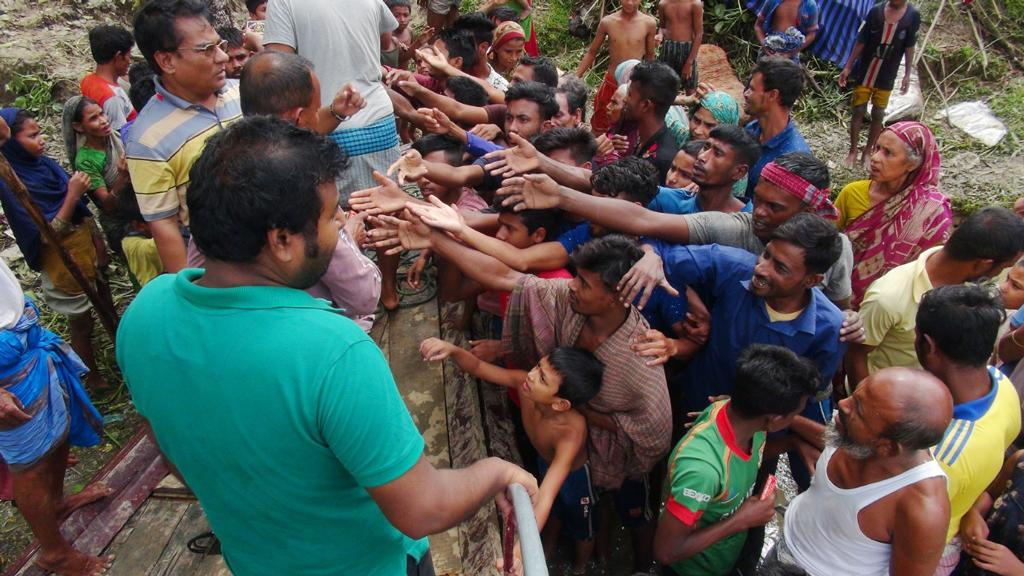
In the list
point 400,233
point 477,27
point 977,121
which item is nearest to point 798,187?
point 400,233

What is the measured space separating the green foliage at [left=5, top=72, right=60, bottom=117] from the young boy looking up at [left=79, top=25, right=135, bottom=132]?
8.31 ft

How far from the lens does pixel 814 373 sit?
233 centimetres

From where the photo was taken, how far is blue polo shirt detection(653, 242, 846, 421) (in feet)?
8.75

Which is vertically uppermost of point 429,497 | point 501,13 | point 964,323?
point 429,497

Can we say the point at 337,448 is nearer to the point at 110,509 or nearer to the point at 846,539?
the point at 846,539

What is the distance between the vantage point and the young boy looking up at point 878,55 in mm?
6574

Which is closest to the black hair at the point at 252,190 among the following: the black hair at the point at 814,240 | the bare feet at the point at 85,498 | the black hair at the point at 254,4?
the black hair at the point at 814,240

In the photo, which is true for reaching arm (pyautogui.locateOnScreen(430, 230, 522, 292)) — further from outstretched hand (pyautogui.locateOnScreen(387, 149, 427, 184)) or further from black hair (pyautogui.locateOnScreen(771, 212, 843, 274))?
black hair (pyautogui.locateOnScreen(771, 212, 843, 274))

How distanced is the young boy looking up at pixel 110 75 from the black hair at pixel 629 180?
135 inches

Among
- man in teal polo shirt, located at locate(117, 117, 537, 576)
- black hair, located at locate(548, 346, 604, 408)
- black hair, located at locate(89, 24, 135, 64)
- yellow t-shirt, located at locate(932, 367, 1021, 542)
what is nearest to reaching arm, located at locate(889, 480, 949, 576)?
yellow t-shirt, located at locate(932, 367, 1021, 542)

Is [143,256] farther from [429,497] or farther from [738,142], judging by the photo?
[738,142]

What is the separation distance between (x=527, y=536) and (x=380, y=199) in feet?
6.15

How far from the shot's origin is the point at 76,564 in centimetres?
259

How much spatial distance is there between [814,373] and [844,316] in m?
0.57
